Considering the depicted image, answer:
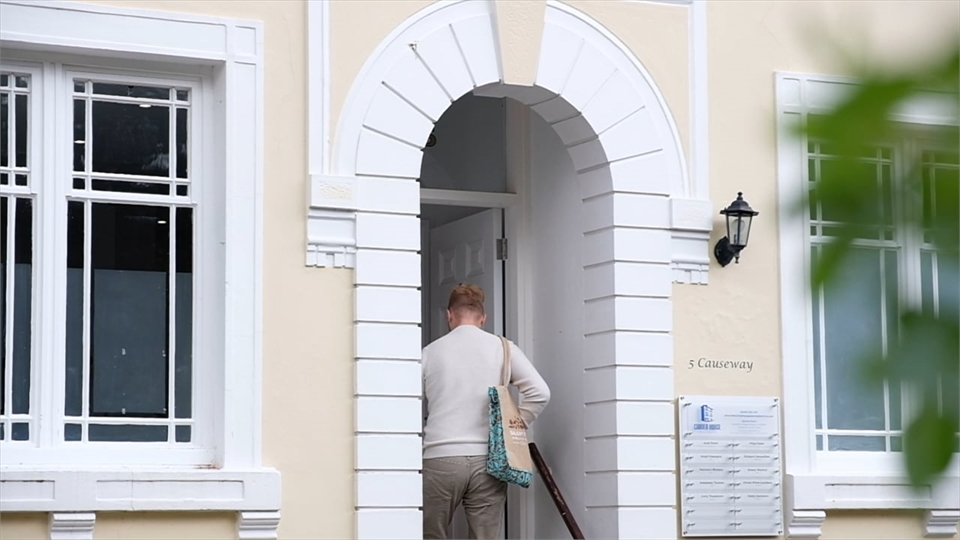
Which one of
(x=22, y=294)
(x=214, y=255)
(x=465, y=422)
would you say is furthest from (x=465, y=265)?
(x=22, y=294)

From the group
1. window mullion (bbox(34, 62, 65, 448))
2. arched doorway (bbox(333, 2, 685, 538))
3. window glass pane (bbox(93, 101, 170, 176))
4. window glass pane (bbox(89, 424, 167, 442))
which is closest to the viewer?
window mullion (bbox(34, 62, 65, 448))

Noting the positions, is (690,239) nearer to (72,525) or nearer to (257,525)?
(257,525)

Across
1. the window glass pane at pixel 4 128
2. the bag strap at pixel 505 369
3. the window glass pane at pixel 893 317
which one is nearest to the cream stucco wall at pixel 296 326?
the window glass pane at pixel 4 128

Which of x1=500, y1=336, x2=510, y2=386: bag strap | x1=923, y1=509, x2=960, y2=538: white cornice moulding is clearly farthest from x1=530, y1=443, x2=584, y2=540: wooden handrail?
x1=923, y1=509, x2=960, y2=538: white cornice moulding

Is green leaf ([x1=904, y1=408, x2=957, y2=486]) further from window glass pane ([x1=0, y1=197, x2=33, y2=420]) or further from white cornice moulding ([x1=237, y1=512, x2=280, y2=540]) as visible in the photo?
window glass pane ([x1=0, y1=197, x2=33, y2=420])

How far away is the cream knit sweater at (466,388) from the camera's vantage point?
8.12 metres

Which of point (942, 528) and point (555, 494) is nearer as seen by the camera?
point (555, 494)

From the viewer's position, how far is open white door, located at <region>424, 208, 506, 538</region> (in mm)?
9328

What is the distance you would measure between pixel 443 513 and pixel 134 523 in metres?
Result: 1.77

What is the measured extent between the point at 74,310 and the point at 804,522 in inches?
161

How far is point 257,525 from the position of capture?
23.6ft

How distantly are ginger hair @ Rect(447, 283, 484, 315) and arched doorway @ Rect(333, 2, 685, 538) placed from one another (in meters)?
0.61

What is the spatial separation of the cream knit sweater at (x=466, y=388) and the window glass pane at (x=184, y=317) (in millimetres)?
1406

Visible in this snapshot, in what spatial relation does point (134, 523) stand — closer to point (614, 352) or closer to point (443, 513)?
point (443, 513)
